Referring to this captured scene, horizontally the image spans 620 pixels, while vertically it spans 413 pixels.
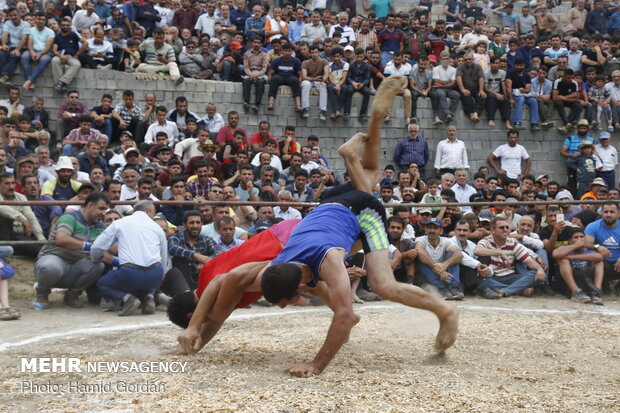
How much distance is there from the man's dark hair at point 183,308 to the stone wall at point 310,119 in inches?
337

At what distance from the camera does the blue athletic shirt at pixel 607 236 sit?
381 inches

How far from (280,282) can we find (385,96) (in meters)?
2.35

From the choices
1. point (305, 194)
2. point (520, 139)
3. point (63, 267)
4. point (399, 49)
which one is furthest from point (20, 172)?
point (520, 139)

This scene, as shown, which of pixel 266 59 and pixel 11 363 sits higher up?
pixel 266 59

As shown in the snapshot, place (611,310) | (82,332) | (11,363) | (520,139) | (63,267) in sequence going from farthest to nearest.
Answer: (520,139) < (611,310) < (63,267) < (82,332) < (11,363)

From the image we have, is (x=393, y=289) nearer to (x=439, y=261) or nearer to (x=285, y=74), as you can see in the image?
(x=439, y=261)

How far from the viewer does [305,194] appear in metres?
11.3

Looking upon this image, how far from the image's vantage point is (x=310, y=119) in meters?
14.9

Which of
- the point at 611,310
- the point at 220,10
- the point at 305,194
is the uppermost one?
the point at 220,10

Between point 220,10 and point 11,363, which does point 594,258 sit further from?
point 220,10

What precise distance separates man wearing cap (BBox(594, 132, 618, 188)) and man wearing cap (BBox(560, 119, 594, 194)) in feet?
0.97

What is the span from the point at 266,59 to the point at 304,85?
0.84 metres

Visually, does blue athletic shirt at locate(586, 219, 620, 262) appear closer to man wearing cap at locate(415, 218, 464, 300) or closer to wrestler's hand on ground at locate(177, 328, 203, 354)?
man wearing cap at locate(415, 218, 464, 300)

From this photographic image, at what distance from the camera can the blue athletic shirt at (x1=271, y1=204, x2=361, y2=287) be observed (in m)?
5.34
